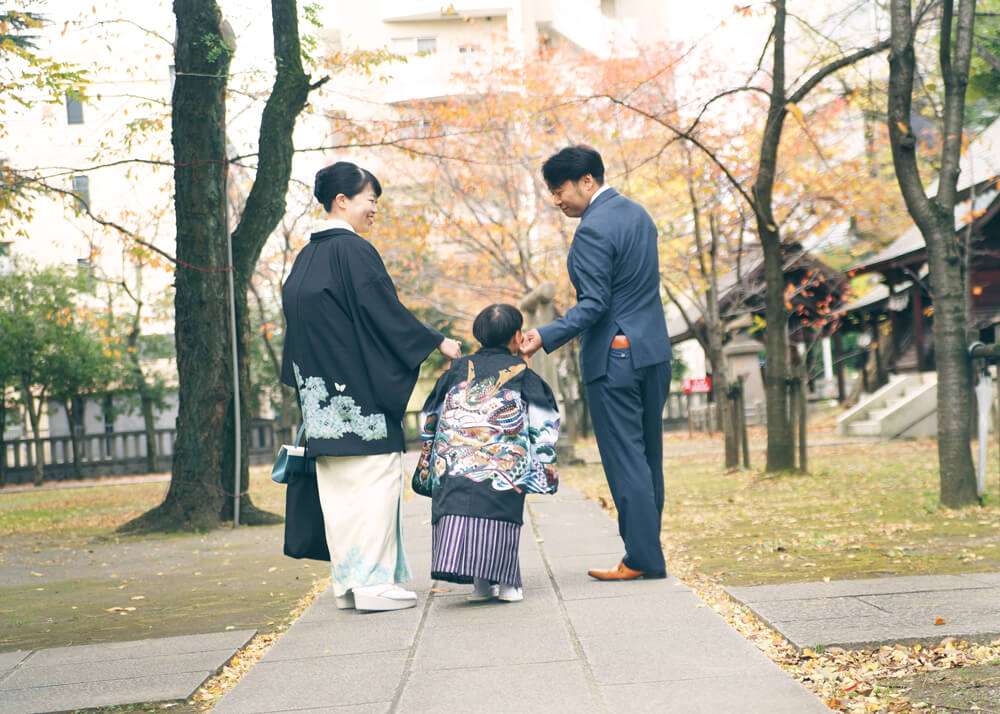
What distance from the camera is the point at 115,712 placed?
368 centimetres

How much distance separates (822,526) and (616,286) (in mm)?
3270

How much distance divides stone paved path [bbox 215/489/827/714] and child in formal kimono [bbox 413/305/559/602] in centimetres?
21

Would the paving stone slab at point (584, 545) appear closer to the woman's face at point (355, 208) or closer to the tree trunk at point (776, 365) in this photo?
the woman's face at point (355, 208)

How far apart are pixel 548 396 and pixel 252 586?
2.39 metres

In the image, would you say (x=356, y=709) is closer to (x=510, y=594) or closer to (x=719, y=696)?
(x=719, y=696)

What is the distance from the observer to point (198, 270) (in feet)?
34.1

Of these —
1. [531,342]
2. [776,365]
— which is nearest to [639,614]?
[531,342]

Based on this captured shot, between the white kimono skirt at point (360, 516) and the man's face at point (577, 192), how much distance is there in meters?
1.50

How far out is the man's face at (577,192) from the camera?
563 cm

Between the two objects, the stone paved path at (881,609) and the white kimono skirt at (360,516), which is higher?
the white kimono skirt at (360,516)

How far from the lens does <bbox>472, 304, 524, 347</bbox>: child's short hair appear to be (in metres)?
5.29

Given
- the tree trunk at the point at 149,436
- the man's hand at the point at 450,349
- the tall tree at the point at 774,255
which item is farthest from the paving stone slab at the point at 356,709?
the tree trunk at the point at 149,436

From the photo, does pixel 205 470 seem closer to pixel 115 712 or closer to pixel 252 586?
pixel 252 586

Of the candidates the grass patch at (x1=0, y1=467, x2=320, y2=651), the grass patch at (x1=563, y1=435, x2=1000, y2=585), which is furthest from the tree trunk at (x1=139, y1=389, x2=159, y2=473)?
the grass patch at (x1=563, y1=435, x2=1000, y2=585)
